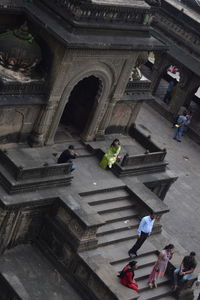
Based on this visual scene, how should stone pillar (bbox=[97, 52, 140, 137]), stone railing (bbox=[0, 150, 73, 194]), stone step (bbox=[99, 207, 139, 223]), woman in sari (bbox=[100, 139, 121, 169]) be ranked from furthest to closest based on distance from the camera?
stone pillar (bbox=[97, 52, 140, 137])
woman in sari (bbox=[100, 139, 121, 169])
stone step (bbox=[99, 207, 139, 223])
stone railing (bbox=[0, 150, 73, 194])

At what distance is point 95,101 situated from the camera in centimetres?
2252

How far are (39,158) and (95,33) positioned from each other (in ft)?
14.5

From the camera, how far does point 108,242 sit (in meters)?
20.1

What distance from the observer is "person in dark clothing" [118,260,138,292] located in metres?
18.1

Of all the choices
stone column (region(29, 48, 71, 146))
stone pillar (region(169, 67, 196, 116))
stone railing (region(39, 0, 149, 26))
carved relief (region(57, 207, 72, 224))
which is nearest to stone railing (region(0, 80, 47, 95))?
stone column (region(29, 48, 71, 146))

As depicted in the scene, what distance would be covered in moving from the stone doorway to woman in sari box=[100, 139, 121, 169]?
161 centimetres

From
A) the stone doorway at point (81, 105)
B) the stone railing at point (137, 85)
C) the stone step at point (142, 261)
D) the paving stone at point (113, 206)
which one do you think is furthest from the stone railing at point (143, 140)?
the stone step at point (142, 261)

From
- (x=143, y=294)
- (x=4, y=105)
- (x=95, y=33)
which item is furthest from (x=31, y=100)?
(x=143, y=294)

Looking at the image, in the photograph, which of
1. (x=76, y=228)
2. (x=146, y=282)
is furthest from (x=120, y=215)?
(x=76, y=228)

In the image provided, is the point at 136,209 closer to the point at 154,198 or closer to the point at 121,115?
the point at 154,198

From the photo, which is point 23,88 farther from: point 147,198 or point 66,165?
point 147,198

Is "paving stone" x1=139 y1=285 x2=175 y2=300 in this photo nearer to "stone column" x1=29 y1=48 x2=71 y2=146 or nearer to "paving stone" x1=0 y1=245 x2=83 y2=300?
"paving stone" x1=0 y1=245 x2=83 y2=300

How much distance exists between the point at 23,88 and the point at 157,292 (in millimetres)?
7643

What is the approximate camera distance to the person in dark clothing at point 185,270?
64.6 ft
